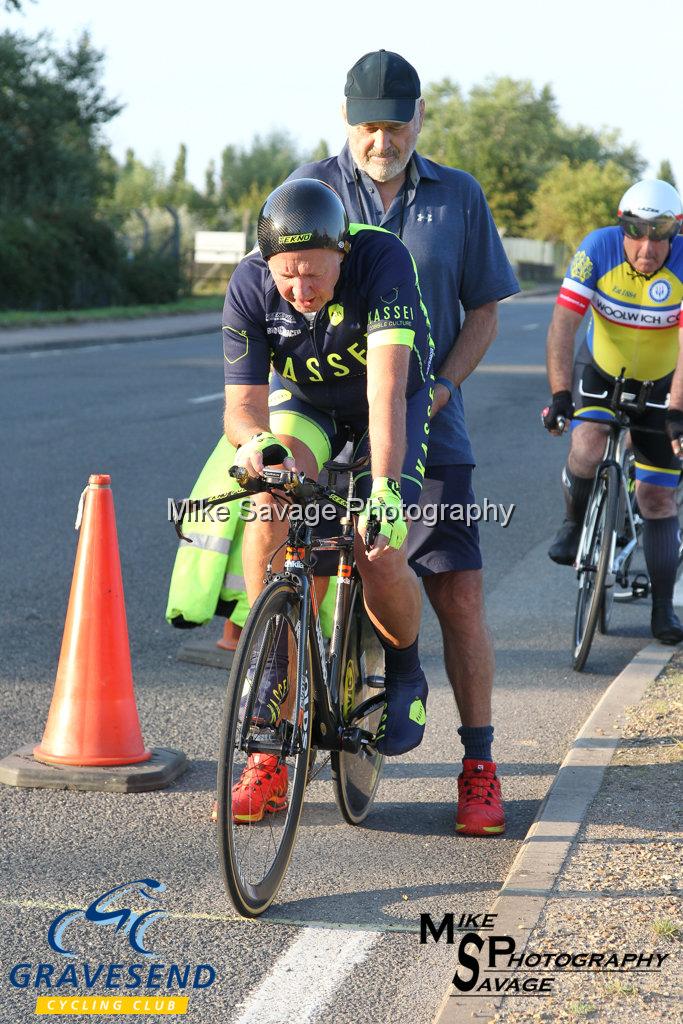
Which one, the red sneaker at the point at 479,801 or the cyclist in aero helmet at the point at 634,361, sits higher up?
the cyclist in aero helmet at the point at 634,361

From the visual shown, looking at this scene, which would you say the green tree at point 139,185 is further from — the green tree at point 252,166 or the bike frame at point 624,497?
the bike frame at point 624,497

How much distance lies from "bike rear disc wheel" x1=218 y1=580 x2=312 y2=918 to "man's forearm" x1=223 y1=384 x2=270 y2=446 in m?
0.45

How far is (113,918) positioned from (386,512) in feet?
4.14

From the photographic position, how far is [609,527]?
6.81 metres

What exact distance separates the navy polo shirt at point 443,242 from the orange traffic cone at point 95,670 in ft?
3.91

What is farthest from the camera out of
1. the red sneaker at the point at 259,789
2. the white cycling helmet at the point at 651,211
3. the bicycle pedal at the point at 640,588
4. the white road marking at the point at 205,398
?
the white road marking at the point at 205,398

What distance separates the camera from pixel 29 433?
1330 centimetres

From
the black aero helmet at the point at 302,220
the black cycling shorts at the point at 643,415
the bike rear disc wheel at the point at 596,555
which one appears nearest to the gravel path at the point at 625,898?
the bike rear disc wheel at the point at 596,555

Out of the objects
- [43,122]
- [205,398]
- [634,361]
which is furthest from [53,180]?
[634,361]

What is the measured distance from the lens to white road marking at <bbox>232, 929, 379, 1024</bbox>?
10.9 ft

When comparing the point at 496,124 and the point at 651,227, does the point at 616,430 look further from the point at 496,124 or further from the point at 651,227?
the point at 496,124

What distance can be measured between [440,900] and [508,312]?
3999 centimetres

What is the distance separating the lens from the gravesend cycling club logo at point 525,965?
10.8 ft

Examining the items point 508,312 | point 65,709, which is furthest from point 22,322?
point 65,709
